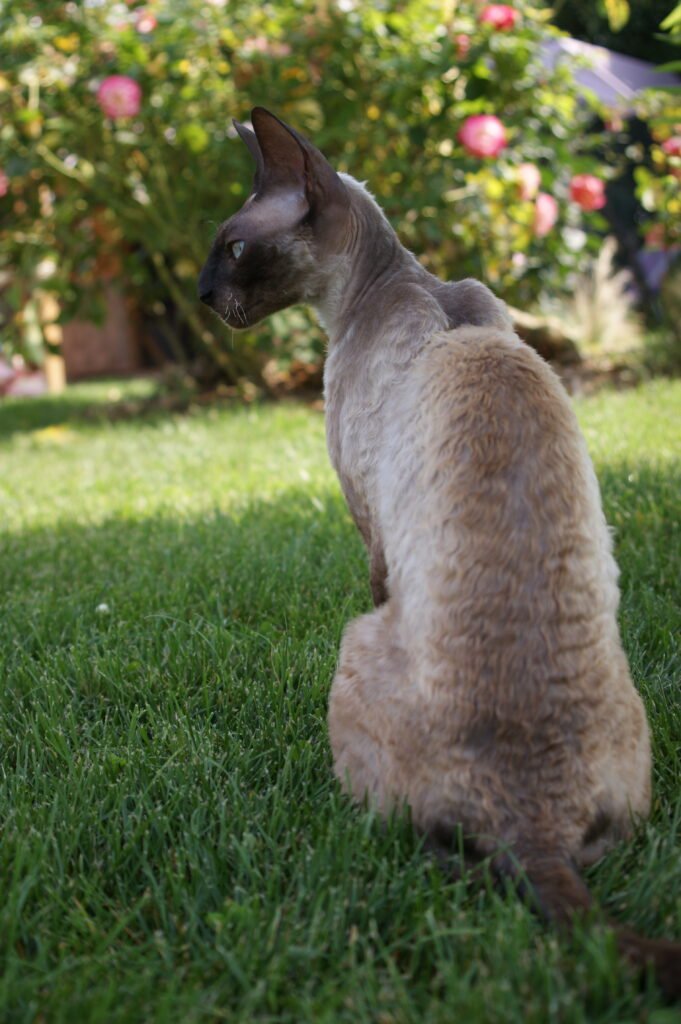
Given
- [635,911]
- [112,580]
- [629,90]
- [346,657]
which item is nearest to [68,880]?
[346,657]

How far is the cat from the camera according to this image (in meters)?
1.53

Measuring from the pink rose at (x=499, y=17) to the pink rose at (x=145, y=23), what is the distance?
189 cm

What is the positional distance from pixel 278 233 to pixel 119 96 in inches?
148

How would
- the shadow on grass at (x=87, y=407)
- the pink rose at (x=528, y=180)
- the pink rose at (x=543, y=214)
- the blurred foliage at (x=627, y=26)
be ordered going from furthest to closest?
1. the blurred foliage at (x=627, y=26)
2. the shadow on grass at (x=87, y=407)
3. the pink rose at (x=543, y=214)
4. the pink rose at (x=528, y=180)

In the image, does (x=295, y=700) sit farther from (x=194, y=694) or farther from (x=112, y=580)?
(x=112, y=580)

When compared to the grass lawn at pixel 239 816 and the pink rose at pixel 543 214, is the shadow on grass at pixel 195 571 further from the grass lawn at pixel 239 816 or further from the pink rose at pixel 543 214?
the pink rose at pixel 543 214

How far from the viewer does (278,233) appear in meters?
2.16

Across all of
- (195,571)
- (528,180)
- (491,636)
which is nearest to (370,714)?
(491,636)

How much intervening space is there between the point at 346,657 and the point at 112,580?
5.67 ft

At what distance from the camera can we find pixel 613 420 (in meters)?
4.88

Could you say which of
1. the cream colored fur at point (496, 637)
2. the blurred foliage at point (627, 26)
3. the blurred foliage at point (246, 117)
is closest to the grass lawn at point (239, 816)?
the cream colored fur at point (496, 637)

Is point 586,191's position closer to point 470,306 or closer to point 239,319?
point 239,319

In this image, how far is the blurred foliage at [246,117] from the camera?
5492 millimetres

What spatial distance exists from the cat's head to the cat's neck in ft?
0.09
